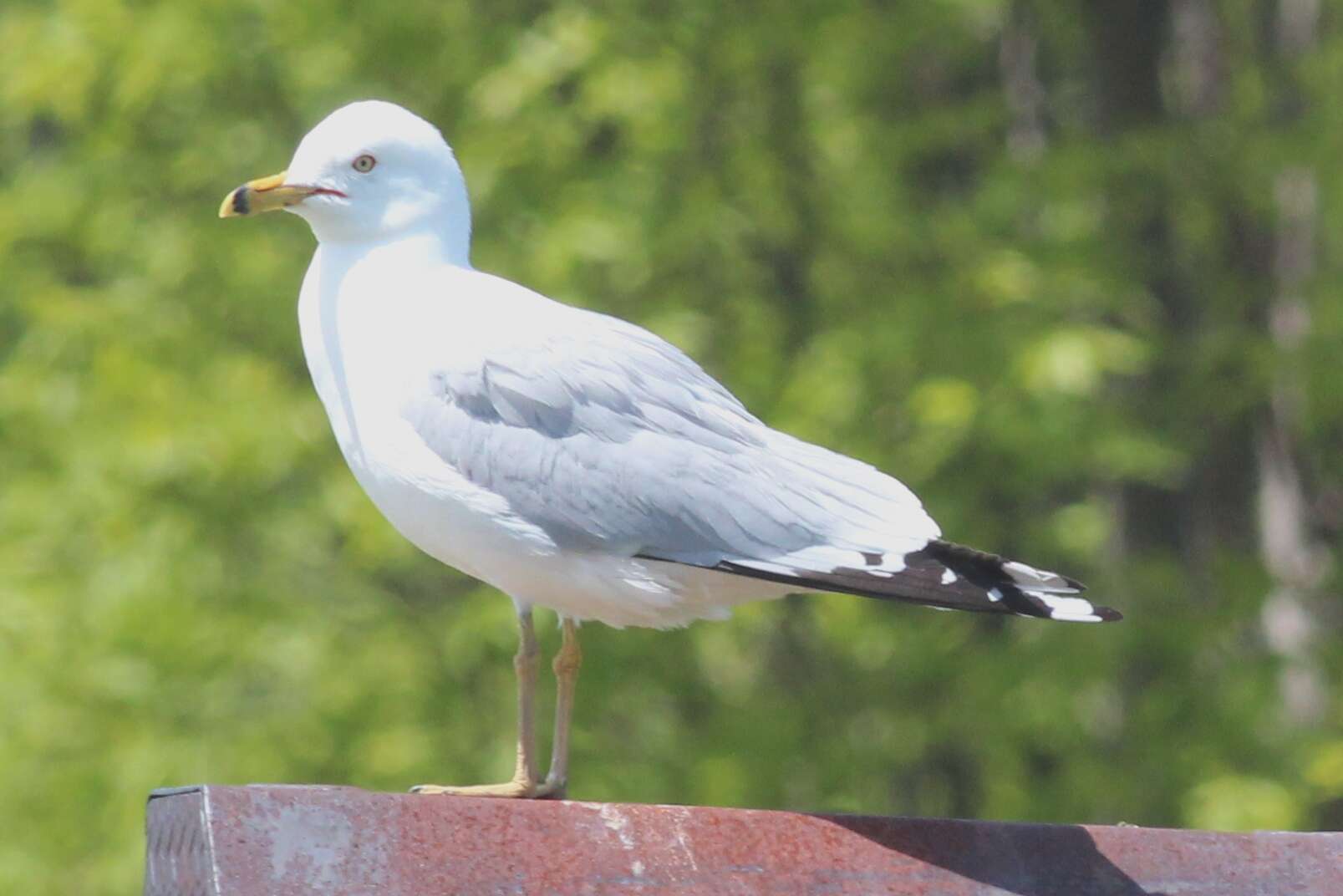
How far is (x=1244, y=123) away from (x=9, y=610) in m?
5.50

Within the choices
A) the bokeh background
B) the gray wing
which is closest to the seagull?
the gray wing

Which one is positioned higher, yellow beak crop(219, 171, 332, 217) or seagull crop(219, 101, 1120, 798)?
yellow beak crop(219, 171, 332, 217)

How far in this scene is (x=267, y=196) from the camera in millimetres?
3691

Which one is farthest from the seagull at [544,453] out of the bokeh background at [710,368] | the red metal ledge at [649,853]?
the bokeh background at [710,368]

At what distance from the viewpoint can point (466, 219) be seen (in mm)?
3852

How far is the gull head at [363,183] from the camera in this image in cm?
369

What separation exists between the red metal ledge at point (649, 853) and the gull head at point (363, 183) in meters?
1.29

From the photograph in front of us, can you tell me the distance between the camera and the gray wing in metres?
3.40

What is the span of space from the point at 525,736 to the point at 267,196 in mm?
1097

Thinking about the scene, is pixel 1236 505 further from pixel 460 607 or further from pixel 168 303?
pixel 168 303

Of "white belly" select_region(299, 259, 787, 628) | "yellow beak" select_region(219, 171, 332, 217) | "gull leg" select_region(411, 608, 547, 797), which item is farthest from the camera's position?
"yellow beak" select_region(219, 171, 332, 217)

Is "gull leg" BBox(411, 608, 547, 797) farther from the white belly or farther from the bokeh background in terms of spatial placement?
the bokeh background

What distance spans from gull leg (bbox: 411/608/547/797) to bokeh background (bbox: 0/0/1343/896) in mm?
3409

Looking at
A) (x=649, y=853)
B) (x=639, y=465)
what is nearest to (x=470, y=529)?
(x=639, y=465)
